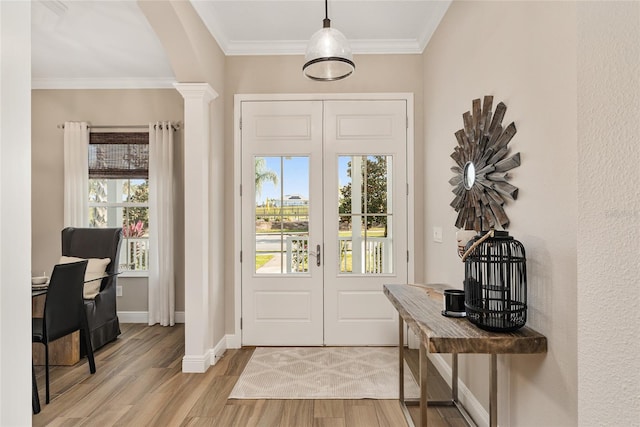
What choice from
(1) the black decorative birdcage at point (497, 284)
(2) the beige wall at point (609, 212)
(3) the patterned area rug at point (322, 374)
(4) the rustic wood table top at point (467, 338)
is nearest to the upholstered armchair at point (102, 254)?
(3) the patterned area rug at point (322, 374)

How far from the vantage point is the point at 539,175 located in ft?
5.47

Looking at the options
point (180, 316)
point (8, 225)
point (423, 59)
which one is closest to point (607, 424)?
point (8, 225)

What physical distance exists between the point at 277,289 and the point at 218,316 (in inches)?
23.1

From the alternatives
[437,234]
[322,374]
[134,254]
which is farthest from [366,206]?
[134,254]

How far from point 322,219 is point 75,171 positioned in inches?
119

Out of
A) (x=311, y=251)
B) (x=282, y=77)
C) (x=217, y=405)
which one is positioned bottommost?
(x=217, y=405)

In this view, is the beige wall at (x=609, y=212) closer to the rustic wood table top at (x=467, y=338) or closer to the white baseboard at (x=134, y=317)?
the rustic wood table top at (x=467, y=338)

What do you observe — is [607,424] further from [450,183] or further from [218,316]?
[218,316]

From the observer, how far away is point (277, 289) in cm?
373

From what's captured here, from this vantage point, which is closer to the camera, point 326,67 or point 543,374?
point 543,374

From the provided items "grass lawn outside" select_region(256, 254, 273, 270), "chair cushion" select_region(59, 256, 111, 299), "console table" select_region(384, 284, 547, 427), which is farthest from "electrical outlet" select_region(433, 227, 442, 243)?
"chair cushion" select_region(59, 256, 111, 299)

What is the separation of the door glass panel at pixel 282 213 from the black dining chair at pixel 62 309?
4.78 feet

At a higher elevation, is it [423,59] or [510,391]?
[423,59]

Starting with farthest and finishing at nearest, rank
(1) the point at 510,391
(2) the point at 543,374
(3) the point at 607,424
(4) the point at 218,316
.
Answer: (4) the point at 218,316 → (1) the point at 510,391 → (2) the point at 543,374 → (3) the point at 607,424
